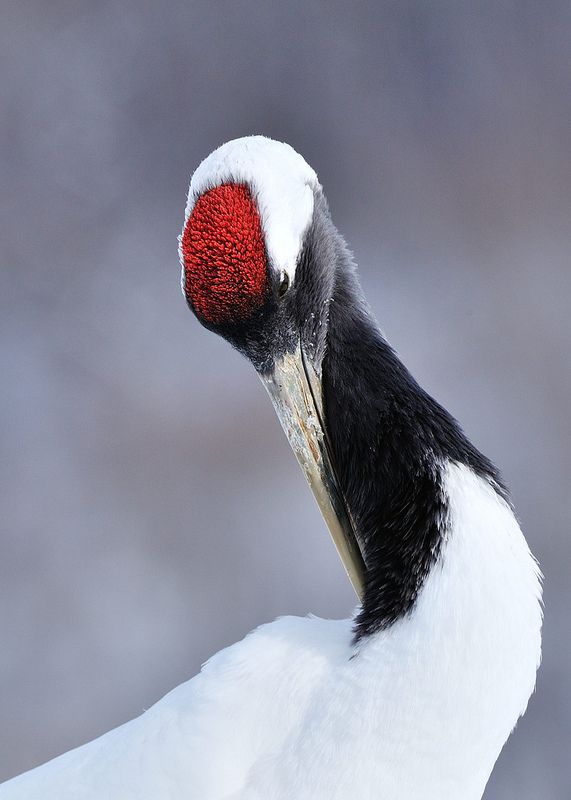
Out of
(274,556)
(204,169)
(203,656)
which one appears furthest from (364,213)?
(204,169)

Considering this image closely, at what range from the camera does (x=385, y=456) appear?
825 mm

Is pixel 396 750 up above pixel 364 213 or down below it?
below

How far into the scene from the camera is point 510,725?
0.79 meters

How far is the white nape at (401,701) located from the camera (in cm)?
76

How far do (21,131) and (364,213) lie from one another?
2.70 ft

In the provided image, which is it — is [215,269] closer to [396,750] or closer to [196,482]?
[396,750]

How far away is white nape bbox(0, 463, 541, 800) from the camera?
757mm

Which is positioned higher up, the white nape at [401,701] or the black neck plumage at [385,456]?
the black neck plumage at [385,456]

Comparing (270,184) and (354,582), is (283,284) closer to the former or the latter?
(270,184)

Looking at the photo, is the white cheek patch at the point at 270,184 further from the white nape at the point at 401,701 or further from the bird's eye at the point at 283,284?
the white nape at the point at 401,701

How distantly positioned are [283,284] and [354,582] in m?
0.26

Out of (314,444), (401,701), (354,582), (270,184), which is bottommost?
(401,701)

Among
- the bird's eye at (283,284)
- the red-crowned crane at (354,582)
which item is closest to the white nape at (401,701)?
the red-crowned crane at (354,582)

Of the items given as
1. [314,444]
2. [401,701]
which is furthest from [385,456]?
[401,701]
